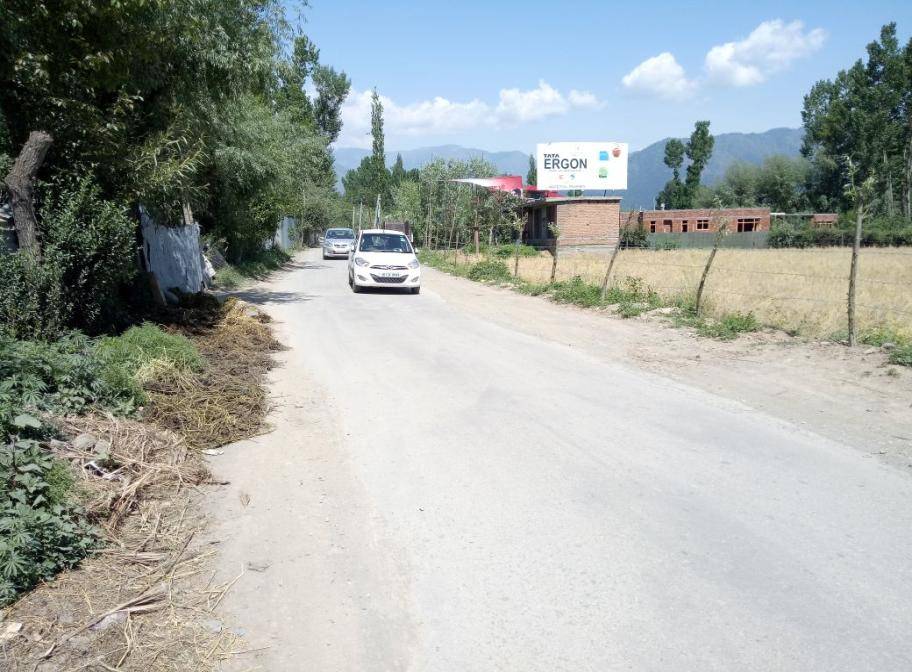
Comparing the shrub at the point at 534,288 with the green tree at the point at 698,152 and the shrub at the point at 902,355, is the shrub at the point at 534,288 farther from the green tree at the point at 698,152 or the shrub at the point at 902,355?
the green tree at the point at 698,152

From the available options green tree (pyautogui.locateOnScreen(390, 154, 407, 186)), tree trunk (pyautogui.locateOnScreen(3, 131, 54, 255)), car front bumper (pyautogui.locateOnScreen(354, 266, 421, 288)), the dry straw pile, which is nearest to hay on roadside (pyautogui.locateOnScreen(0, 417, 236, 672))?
the dry straw pile

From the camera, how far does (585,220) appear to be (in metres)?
50.3

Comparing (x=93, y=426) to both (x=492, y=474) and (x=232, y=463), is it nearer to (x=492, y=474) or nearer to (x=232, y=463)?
(x=232, y=463)

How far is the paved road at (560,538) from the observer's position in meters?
3.07

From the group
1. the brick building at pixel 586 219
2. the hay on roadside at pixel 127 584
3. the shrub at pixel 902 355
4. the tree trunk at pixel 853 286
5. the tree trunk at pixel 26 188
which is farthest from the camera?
the brick building at pixel 586 219

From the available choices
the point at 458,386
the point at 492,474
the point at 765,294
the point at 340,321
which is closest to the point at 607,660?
the point at 492,474

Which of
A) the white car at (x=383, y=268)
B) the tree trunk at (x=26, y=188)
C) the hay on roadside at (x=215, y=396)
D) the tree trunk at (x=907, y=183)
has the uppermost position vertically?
the tree trunk at (x=907, y=183)

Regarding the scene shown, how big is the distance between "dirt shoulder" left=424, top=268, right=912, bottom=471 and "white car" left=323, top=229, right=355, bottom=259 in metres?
25.1

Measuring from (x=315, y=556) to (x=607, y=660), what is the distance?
174 cm

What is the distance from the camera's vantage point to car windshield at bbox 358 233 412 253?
19172mm

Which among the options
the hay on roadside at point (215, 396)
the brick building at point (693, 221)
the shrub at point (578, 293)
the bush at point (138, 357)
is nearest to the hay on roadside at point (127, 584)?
the hay on roadside at point (215, 396)

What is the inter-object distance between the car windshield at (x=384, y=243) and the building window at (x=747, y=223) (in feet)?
177

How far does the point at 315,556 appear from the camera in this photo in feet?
12.7

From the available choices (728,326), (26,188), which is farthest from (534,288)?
(26,188)
